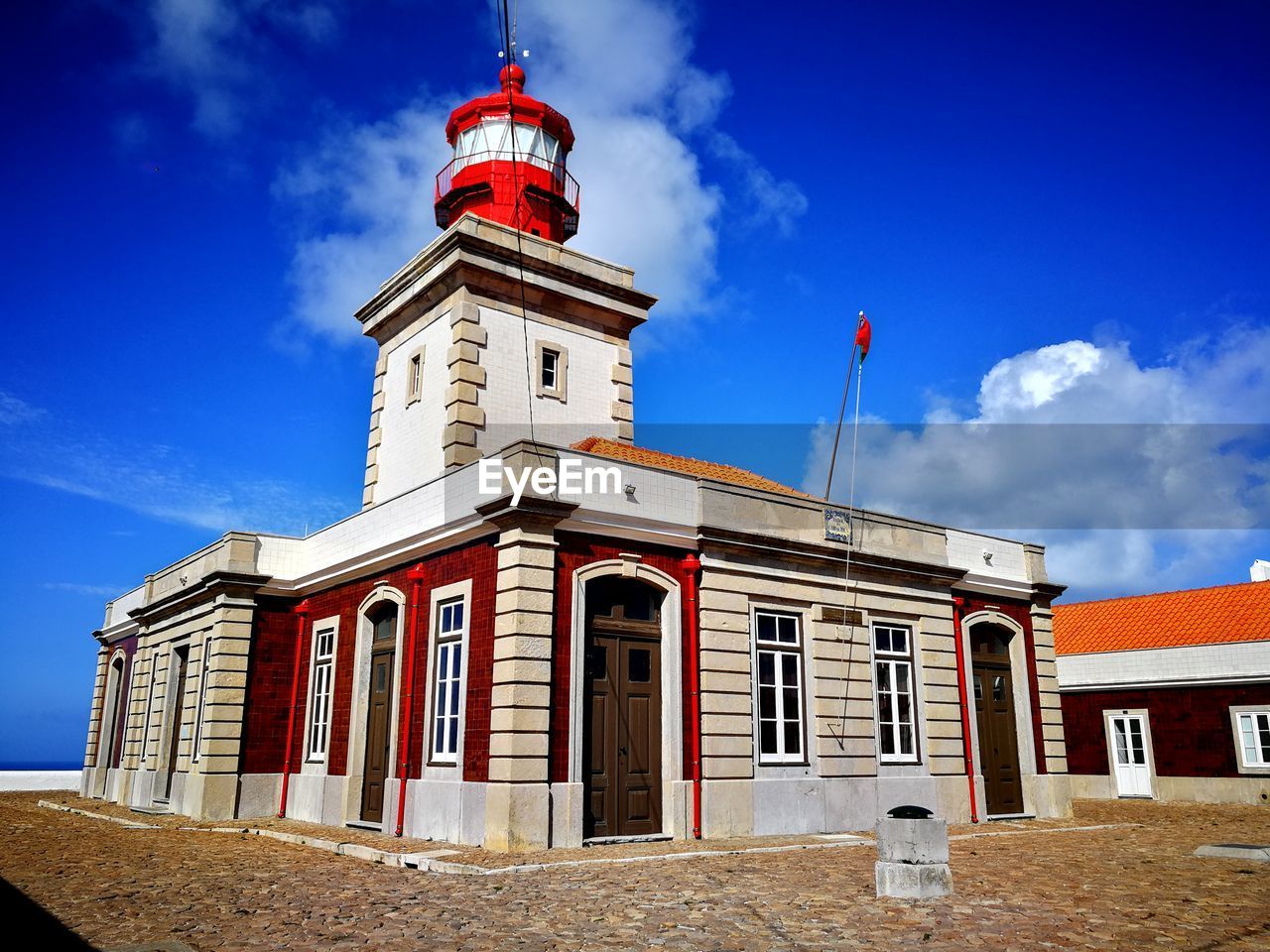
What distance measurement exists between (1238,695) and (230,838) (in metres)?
20.9

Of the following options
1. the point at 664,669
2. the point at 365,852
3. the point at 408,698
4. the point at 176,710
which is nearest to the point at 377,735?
the point at 408,698

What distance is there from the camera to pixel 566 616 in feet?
39.4

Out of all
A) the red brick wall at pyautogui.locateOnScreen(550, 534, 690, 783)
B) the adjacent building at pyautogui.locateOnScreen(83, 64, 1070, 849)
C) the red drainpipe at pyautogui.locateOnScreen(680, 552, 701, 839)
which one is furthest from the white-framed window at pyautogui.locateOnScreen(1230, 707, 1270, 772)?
the red brick wall at pyautogui.locateOnScreen(550, 534, 690, 783)

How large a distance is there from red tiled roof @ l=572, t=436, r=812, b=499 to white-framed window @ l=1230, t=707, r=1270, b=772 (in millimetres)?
12379

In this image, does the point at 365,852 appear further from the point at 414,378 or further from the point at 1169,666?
the point at 1169,666

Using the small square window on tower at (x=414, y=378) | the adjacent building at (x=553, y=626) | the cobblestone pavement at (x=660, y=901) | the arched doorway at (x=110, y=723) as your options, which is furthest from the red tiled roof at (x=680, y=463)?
the arched doorway at (x=110, y=723)

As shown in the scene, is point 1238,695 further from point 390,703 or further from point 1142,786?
point 390,703

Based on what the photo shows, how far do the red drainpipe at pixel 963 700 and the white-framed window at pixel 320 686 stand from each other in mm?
10381

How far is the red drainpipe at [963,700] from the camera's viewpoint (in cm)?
1577

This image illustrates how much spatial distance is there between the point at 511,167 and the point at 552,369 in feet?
15.4

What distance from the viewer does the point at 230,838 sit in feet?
44.0

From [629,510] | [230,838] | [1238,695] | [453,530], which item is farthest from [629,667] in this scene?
[1238,695]

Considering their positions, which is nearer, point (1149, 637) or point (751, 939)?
point (751, 939)

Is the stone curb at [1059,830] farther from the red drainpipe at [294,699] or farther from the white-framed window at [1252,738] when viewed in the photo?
the red drainpipe at [294,699]
